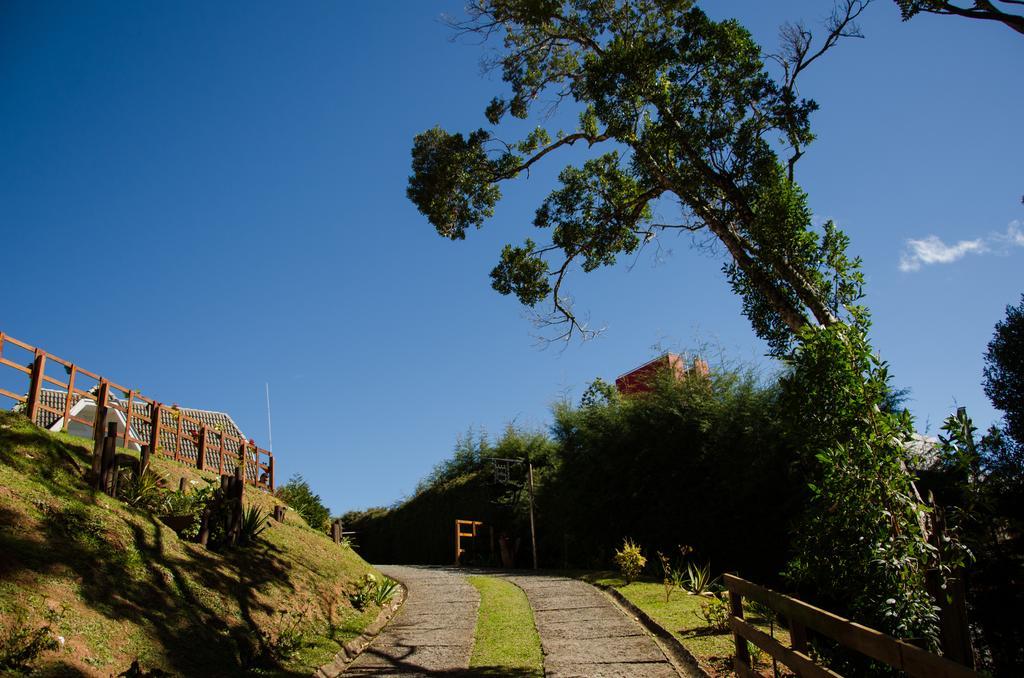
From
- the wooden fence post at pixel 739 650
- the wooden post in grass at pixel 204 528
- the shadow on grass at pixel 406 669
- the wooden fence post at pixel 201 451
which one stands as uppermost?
the wooden fence post at pixel 201 451

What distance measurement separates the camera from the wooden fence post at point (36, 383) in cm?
894

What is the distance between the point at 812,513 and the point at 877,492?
0.52 metres

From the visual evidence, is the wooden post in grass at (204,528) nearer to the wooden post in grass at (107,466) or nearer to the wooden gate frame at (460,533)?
the wooden post in grass at (107,466)

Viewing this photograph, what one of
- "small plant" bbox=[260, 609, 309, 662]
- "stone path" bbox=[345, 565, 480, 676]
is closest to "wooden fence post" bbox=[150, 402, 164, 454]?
"stone path" bbox=[345, 565, 480, 676]

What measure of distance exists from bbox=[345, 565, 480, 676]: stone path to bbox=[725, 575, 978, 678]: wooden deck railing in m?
2.64

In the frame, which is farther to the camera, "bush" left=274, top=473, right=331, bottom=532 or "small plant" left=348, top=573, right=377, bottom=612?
"bush" left=274, top=473, right=331, bottom=532

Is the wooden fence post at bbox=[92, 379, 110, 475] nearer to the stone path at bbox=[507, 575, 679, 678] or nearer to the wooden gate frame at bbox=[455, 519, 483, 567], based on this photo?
the stone path at bbox=[507, 575, 679, 678]

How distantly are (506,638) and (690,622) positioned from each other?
7.07ft

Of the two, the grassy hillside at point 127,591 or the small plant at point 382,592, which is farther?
the small plant at point 382,592

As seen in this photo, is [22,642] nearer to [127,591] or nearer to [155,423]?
[127,591]

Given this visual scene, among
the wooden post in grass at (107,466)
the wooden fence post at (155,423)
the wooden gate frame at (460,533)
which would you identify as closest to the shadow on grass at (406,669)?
the wooden post in grass at (107,466)

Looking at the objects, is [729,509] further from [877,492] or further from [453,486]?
[453,486]

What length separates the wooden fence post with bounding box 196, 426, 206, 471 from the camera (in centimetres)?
1328

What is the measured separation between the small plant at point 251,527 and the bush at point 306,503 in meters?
5.50
